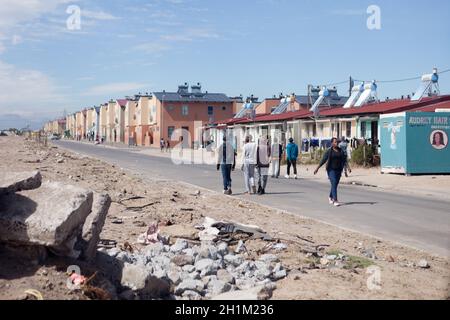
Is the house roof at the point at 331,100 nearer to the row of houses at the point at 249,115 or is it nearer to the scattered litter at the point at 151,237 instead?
the row of houses at the point at 249,115

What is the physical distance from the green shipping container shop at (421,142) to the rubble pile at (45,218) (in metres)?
20.2

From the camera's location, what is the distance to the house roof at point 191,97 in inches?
2827

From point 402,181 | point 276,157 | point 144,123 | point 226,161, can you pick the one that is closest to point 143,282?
point 226,161

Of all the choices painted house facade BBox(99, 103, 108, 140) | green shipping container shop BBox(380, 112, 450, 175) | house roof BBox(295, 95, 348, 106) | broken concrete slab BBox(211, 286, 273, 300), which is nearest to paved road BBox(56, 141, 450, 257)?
broken concrete slab BBox(211, 286, 273, 300)

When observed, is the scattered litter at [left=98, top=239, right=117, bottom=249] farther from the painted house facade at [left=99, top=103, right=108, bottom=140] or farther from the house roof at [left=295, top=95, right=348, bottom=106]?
the painted house facade at [left=99, top=103, right=108, bottom=140]

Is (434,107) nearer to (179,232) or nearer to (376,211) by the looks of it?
(376,211)

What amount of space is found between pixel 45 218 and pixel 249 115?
5161 centimetres

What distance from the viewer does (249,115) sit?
186 ft

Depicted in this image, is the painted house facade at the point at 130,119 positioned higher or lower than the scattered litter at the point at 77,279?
higher

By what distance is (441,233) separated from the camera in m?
10.7

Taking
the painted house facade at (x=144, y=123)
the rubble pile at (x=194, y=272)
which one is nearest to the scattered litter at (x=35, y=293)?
the rubble pile at (x=194, y=272)

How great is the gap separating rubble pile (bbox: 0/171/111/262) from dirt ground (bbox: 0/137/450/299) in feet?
0.58
